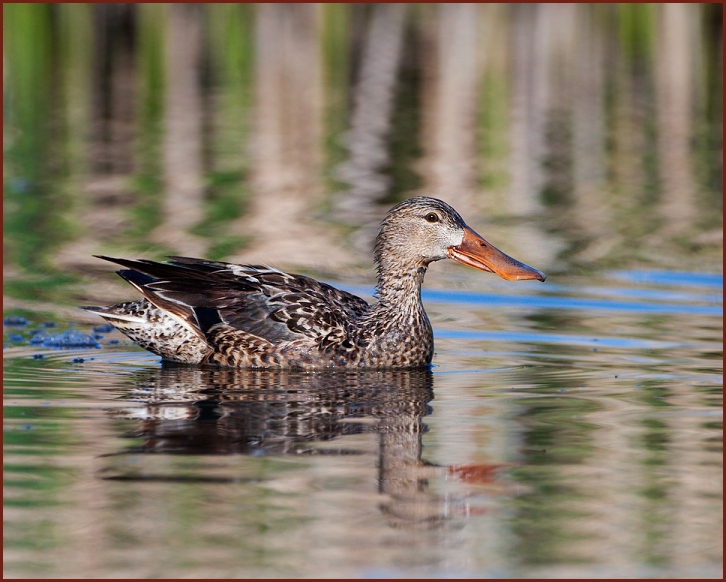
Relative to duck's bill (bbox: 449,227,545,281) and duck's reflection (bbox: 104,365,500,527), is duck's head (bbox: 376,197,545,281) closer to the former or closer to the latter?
duck's bill (bbox: 449,227,545,281)

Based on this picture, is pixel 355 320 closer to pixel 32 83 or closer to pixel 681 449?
pixel 681 449

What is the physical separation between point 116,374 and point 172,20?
Answer: 30870mm

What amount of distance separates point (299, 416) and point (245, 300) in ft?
6.10

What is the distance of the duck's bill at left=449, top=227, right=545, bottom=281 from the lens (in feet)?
31.3

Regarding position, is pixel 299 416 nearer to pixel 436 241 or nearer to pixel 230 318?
pixel 230 318

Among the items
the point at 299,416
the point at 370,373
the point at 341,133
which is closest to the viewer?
the point at 299,416

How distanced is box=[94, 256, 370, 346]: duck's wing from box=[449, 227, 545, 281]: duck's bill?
2.73 ft

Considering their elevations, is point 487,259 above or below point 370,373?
above

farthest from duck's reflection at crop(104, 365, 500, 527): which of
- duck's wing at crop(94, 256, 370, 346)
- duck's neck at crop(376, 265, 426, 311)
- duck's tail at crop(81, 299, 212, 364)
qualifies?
duck's neck at crop(376, 265, 426, 311)

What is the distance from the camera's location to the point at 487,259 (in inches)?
377

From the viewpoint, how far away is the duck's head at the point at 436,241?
957 centimetres

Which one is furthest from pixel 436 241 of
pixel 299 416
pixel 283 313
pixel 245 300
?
pixel 299 416

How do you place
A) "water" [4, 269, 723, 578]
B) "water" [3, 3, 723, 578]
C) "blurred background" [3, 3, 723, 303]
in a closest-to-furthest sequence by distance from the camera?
1. "water" [4, 269, 723, 578]
2. "water" [3, 3, 723, 578]
3. "blurred background" [3, 3, 723, 303]

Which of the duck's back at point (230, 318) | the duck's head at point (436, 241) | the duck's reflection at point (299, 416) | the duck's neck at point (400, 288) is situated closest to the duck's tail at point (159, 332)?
the duck's back at point (230, 318)
